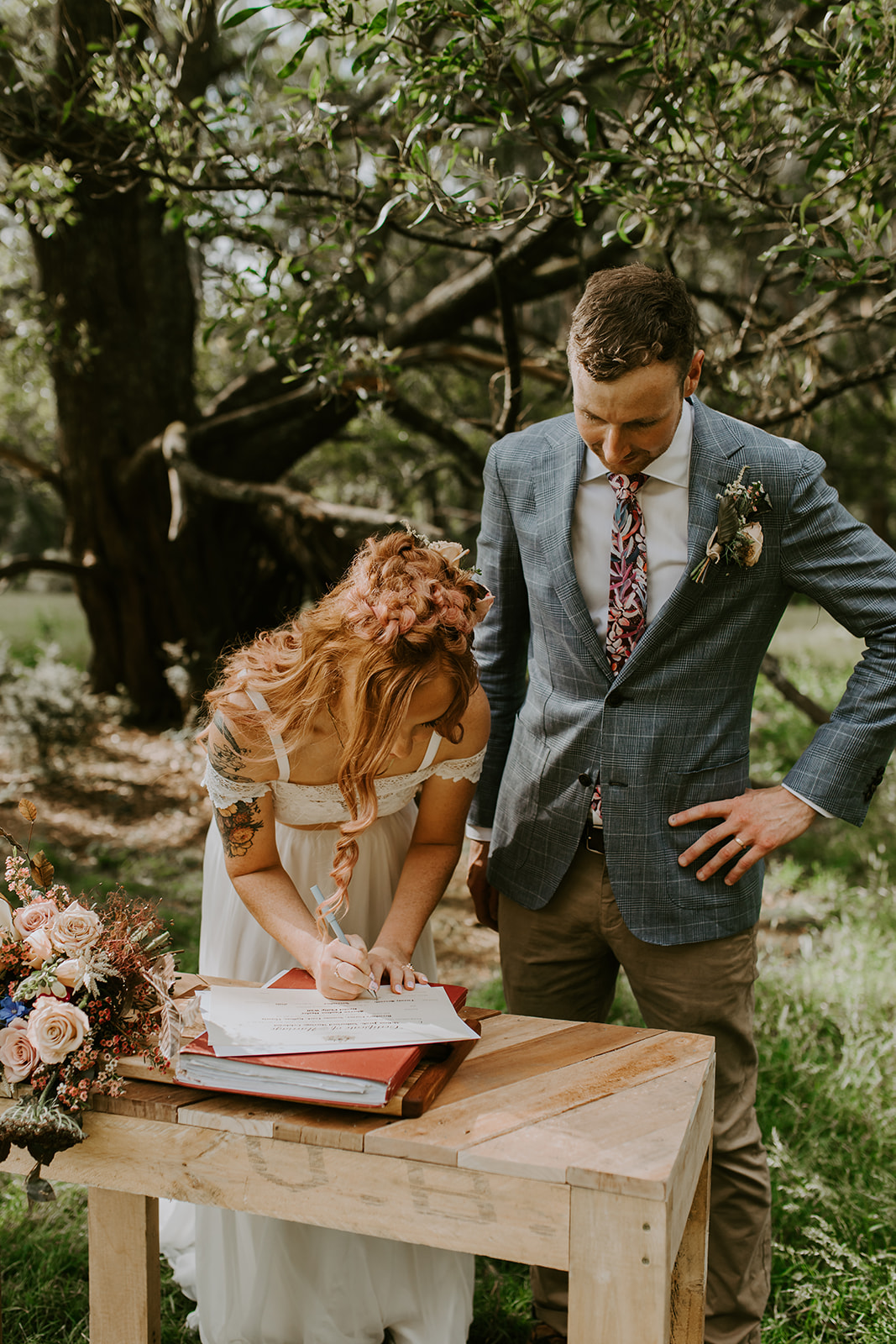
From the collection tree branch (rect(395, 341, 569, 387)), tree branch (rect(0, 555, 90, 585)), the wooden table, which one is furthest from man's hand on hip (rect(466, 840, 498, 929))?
tree branch (rect(0, 555, 90, 585))

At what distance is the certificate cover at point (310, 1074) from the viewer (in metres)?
1.62

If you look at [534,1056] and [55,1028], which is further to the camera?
[534,1056]

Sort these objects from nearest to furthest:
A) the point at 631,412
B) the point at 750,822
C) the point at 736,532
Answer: the point at 631,412 < the point at 736,532 < the point at 750,822

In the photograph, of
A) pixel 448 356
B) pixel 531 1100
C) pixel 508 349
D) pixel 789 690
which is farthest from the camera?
pixel 448 356

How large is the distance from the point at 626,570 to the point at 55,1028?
141 cm

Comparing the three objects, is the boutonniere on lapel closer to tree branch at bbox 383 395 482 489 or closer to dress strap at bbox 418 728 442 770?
dress strap at bbox 418 728 442 770

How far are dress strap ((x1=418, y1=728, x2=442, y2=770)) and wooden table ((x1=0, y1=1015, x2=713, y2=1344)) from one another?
635mm

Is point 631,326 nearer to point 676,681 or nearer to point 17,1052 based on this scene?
point 676,681

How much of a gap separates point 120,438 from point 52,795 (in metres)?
2.55

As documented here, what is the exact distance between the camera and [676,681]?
7.30ft

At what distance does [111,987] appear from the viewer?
178 centimetres

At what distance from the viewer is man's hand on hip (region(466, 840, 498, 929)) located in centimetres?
270

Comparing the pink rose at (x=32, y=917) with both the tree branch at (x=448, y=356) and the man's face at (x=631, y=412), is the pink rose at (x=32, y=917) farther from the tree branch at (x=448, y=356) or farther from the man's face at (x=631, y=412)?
the tree branch at (x=448, y=356)

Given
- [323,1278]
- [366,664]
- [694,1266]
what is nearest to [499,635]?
[366,664]
